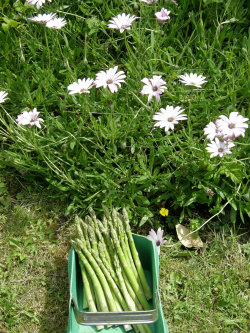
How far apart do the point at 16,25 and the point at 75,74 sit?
533mm

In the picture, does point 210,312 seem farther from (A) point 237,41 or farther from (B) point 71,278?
(A) point 237,41

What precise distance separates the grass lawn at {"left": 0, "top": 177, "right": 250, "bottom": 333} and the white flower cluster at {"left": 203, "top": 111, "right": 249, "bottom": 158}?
58cm

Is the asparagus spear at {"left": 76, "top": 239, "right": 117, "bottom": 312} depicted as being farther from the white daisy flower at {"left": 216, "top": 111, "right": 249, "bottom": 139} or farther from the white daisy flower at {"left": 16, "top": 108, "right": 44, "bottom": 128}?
the white daisy flower at {"left": 216, "top": 111, "right": 249, "bottom": 139}

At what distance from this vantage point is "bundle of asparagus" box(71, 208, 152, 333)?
218 centimetres

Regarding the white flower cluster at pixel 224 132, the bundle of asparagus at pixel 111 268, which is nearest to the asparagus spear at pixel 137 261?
the bundle of asparagus at pixel 111 268

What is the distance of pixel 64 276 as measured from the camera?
2459 millimetres

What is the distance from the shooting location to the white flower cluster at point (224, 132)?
216cm

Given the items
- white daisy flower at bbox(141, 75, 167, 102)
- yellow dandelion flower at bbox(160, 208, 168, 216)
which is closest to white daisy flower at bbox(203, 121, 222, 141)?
white daisy flower at bbox(141, 75, 167, 102)

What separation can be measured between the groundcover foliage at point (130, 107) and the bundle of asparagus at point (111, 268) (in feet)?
0.69

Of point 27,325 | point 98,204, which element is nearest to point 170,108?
point 98,204

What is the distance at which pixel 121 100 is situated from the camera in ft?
9.05

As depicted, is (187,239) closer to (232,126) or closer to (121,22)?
(232,126)

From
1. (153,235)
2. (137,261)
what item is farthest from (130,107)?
(137,261)

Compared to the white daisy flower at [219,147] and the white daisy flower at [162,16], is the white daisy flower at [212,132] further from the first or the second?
the white daisy flower at [162,16]
